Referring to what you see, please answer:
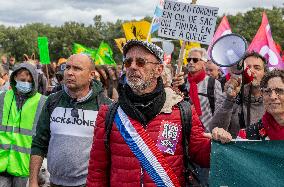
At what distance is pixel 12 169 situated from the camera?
17.1ft

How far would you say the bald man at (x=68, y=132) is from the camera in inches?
170

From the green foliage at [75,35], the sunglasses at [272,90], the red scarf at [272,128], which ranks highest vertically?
the green foliage at [75,35]

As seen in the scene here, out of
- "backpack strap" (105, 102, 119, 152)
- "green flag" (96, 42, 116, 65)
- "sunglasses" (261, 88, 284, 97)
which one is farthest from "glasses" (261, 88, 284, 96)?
"green flag" (96, 42, 116, 65)

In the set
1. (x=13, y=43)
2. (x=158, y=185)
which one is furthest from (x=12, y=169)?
(x=13, y=43)

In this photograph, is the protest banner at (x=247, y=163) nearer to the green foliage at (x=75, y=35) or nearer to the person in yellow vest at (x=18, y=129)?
the person in yellow vest at (x=18, y=129)

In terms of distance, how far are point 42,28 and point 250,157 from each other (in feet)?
369

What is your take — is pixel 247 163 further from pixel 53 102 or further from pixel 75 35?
pixel 75 35

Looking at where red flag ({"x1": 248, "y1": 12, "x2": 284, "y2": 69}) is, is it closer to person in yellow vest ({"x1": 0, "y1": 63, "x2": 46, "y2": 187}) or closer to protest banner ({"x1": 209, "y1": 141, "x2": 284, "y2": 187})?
person in yellow vest ({"x1": 0, "y1": 63, "x2": 46, "y2": 187})

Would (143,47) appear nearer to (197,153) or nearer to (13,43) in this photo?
(197,153)

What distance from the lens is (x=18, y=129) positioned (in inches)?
209

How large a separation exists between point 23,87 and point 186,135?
2.64 meters

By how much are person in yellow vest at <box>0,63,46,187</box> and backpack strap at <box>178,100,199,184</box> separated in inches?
97.7

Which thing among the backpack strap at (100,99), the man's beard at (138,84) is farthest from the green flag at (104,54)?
the man's beard at (138,84)

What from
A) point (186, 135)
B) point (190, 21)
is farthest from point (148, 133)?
point (190, 21)
